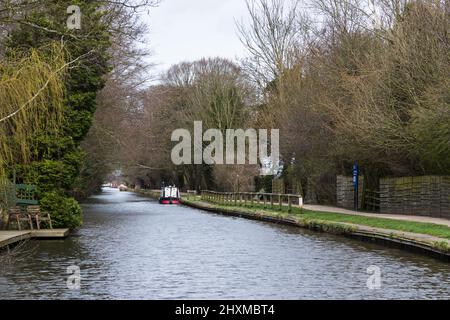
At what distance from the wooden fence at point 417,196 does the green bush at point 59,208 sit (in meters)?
14.3

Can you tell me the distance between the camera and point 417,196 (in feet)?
106

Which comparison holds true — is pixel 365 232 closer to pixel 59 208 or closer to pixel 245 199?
pixel 59 208

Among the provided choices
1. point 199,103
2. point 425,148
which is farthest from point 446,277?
point 199,103

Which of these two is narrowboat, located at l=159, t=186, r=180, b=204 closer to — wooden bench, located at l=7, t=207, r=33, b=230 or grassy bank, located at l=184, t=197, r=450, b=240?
grassy bank, located at l=184, t=197, r=450, b=240

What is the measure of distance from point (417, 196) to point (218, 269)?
55.6ft

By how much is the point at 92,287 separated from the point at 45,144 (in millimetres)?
14013

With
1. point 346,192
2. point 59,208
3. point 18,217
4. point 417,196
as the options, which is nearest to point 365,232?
point 417,196

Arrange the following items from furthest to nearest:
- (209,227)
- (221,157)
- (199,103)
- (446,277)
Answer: (199,103), (221,157), (209,227), (446,277)

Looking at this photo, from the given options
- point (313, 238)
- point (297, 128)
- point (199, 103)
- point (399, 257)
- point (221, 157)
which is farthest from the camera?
point (199, 103)

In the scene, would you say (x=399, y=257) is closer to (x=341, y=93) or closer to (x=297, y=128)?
(x=341, y=93)

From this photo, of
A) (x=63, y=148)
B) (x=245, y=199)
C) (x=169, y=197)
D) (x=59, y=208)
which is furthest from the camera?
(x=169, y=197)

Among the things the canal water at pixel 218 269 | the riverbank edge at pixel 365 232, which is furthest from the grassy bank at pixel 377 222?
the canal water at pixel 218 269
